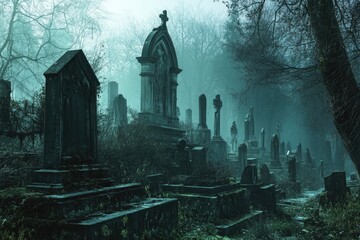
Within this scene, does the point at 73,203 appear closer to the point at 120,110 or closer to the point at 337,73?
the point at 337,73

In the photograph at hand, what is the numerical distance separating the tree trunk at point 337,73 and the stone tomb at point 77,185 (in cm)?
359

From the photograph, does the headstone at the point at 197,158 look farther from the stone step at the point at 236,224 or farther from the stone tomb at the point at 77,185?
the stone tomb at the point at 77,185

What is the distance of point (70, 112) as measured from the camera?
5176 millimetres

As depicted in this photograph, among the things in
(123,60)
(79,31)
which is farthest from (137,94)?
(79,31)

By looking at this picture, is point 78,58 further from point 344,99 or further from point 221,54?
point 221,54

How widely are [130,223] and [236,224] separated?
120 inches

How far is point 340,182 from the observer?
991 centimetres

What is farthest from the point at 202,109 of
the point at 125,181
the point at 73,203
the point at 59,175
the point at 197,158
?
the point at 73,203

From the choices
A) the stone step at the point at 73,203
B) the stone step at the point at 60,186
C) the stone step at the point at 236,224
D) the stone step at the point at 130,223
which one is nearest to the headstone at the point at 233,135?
the stone step at the point at 236,224

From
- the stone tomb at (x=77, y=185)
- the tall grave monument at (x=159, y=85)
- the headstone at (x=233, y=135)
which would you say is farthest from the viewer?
the headstone at (x=233, y=135)

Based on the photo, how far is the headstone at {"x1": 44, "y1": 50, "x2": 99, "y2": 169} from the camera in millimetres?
4852

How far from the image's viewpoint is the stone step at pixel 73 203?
4.10m

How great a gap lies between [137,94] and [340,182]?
165ft

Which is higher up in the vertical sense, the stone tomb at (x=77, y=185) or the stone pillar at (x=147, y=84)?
the stone pillar at (x=147, y=84)
